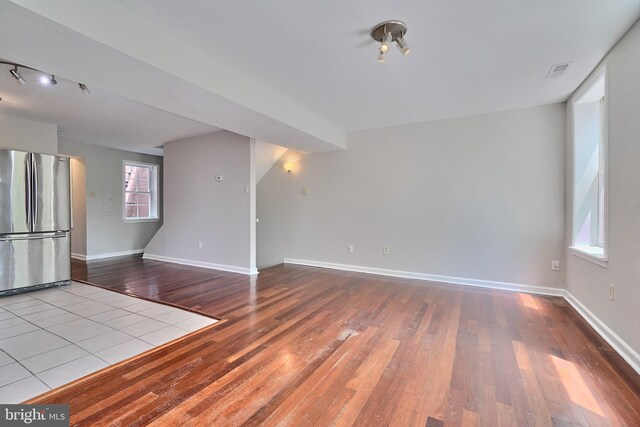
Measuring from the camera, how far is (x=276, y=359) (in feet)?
6.98

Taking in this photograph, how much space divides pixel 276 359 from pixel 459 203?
340 centimetres

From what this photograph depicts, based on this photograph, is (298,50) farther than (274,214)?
No

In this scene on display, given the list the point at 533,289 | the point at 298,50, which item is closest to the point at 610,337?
the point at 533,289

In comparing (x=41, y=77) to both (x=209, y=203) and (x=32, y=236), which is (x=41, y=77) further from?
(x=209, y=203)

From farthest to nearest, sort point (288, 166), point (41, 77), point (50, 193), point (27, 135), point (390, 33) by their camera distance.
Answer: point (288, 166) < point (27, 135) < point (50, 193) < point (41, 77) < point (390, 33)

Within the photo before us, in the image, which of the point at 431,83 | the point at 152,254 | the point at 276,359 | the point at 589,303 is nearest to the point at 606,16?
the point at 431,83

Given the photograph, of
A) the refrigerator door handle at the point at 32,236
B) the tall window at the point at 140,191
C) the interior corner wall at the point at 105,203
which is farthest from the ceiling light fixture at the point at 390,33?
the tall window at the point at 140,191

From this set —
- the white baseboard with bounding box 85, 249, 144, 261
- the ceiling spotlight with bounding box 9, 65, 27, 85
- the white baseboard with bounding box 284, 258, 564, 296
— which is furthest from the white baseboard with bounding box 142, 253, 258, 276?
the ceiling spotlight with bounding box 9, 65, 27, 85

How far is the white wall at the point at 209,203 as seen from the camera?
16.0ft

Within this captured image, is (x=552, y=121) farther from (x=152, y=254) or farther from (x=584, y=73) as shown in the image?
(x=152, y=254)

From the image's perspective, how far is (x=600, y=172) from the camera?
9.98ft

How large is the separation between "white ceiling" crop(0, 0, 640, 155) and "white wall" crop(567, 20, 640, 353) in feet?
0.83

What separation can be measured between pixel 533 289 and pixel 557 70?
2.65 metres

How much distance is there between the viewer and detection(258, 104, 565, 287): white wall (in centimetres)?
375
